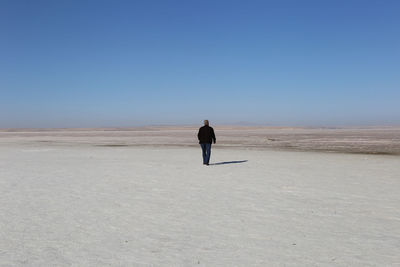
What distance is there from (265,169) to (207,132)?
10.5 ft

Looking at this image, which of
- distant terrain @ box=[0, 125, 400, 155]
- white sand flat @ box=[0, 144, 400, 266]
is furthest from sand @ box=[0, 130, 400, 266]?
distant terrain @ box=[0, 125, 400, 155]

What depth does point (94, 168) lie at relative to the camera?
13.4 metres

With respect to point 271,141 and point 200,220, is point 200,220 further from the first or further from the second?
point 271,141

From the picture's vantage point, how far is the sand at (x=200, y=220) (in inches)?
171

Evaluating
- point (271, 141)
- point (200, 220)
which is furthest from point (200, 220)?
point (271, 141)

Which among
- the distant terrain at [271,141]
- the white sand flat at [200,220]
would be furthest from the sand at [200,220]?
the distant terrain at [271,141]

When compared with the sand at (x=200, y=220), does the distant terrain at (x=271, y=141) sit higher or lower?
higher

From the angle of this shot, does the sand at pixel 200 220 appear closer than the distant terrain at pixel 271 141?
Yes

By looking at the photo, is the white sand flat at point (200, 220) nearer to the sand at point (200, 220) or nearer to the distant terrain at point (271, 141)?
the sand at point (200, 220)

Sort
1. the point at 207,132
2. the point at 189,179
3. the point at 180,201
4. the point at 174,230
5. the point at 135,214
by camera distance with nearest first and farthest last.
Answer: the point at 174,230, the point at 135,214, the point at 180,201, the point at 189,179, the point at 207,132

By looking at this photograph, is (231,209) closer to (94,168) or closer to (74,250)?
(74,250)

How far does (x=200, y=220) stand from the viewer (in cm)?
595

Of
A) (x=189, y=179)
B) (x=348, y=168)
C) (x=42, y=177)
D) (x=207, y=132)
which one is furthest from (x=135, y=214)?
(x=348, y=168)

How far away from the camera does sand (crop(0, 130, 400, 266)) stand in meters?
4.33
